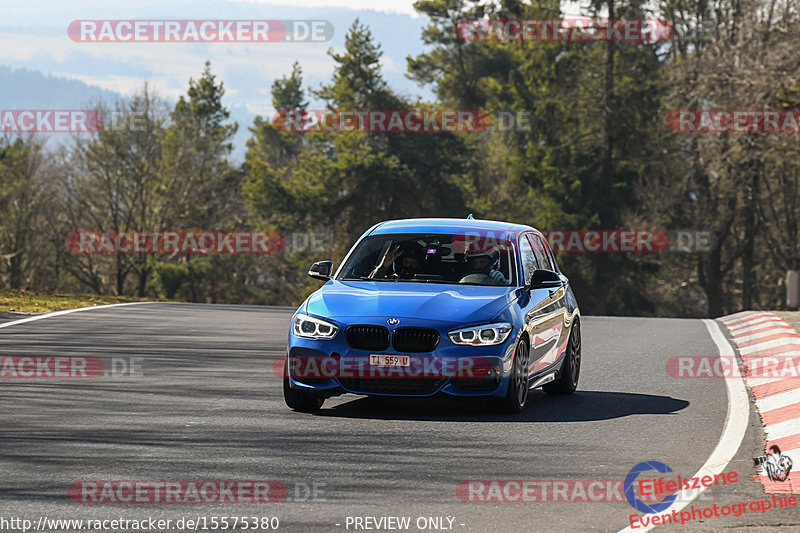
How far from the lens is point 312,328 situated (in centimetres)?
1004

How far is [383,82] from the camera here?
64.9 meters

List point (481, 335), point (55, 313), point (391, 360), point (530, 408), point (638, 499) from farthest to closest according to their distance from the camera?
point (55, 313) → point (530, 408) → point (481, 335) → point (391, 360) → point (638, 499)

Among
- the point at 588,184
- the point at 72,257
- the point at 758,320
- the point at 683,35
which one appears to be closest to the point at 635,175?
the point at 588,184

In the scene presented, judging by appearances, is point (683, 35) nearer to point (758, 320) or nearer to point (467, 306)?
point (758, 320)

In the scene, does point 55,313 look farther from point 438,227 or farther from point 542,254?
point 438,227

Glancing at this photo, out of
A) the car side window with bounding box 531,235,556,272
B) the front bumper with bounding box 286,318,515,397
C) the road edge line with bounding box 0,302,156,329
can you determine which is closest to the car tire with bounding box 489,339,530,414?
the front bumper with bounding box 286,318,515,397

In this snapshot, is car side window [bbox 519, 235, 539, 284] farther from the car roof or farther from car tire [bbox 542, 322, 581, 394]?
car tire [bbox 542, 322, 581, 394]

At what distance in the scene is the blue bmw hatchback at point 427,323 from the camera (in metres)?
9.80

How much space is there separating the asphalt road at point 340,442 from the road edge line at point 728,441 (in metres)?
0.09

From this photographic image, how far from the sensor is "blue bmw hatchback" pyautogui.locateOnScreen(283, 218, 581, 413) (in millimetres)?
9805

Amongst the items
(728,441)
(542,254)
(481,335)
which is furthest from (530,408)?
(728,441)

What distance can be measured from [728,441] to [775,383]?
12.4 feet

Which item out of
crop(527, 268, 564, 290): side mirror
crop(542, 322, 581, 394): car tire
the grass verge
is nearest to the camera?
crop(527, 268, 564, 290): side mirror

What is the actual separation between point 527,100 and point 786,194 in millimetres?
15006
